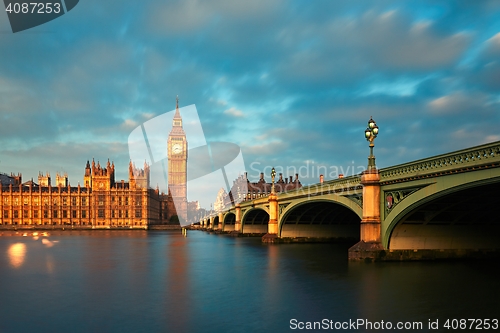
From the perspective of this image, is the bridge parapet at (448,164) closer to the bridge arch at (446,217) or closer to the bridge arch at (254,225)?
the bridge arch at (446,217)

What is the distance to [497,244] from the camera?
2966 centimetres

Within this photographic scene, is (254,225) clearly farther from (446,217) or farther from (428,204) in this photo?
(428,204)

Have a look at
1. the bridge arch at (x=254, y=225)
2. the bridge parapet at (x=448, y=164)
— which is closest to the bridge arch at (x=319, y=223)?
the bridge parapet at (x=448, y=164)

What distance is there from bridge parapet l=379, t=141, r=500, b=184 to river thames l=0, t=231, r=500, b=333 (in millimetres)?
5540

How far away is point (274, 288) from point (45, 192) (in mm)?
145895

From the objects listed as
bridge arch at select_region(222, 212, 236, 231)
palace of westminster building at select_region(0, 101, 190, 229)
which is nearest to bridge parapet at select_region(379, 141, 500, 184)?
bridge arch at select_region(222, 212, 236, 231)

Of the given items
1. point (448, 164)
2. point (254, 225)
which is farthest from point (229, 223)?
point (448, 164)

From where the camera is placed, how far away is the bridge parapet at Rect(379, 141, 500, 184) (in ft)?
63.8

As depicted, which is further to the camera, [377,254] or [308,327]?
[377,254]

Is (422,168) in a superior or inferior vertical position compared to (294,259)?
superior

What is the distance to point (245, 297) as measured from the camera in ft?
66.6

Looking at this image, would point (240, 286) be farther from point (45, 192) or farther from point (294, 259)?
point (45, 192)

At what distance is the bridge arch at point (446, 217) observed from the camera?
22391mm

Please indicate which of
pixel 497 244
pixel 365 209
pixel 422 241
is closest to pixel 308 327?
pixel 365 209
